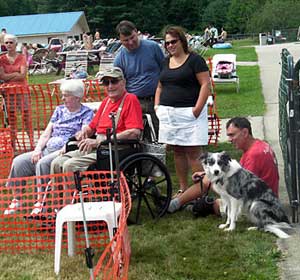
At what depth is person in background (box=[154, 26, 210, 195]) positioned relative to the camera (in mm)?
5449

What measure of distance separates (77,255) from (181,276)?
37.2 inches

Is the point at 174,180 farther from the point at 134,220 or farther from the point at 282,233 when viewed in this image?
the point at 282,233

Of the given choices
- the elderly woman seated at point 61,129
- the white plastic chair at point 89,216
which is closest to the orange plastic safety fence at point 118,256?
the white plastic chair at point 89,216

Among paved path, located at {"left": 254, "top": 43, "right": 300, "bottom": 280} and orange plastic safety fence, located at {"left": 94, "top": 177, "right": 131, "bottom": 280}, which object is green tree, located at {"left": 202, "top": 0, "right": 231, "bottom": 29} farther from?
orange plastic safety fence, located at {"left": 94, "top": 177, "right": 131, "bottom": 280}

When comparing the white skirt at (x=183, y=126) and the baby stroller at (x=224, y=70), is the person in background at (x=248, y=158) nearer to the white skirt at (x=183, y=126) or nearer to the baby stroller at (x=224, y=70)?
the white skirt at (x=183, y=126)

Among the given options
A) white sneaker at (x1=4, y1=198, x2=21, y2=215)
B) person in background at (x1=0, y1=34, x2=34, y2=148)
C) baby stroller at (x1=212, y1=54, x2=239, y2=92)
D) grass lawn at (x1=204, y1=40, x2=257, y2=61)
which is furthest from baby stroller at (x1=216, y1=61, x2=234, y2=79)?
grass lawn at (x1=204, y1=40, x2=257, y2=61)

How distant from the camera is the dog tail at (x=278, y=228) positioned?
466 centimetres

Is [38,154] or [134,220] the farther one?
[38,154]

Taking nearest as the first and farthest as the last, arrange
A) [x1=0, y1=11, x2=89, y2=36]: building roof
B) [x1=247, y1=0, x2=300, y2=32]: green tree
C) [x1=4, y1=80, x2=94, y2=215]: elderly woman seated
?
1. [x1=4, y1=80, x2=94, y2=215]: elderly woman seated
2. [x1=0, y1=11, x2=89, y2=36]: building roof
3. [x1=247, y1=0, x2=300, y2=32]: green tree

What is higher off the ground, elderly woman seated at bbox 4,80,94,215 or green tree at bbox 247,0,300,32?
green tree at bbox 247,0,300,32

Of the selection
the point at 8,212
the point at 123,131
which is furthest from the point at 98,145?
the point at 8,212

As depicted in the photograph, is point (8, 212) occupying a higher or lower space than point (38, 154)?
lower

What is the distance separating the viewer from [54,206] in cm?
491

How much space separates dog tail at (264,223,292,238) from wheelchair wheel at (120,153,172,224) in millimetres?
1020
